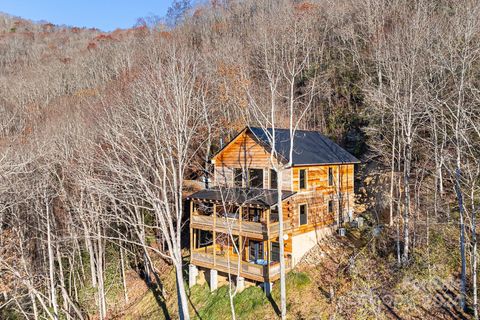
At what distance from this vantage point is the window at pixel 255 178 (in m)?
22.5

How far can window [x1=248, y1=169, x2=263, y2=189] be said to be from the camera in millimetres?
22500

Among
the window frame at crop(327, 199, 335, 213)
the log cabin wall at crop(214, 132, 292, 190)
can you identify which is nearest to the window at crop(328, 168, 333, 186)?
the window frame at crop(327, 199, 335, 213)

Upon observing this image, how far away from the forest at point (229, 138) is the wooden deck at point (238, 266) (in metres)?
0.96

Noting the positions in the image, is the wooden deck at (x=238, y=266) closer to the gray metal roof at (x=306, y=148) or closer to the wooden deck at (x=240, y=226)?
the wooden deck at (x=240, y=226)

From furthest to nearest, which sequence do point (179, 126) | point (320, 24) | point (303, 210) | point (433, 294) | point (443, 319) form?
1. point (320, 24)
2. point (303, 210)
3. point (179, 126)
4. point (433, 294)
5. point (443, 319)

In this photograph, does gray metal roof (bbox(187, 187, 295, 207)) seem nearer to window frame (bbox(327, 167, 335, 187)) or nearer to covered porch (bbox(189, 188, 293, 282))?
covered porch (bbox(189, 188, 293, 282))

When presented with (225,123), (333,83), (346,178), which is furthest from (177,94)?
(333,83)

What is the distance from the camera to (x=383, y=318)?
50.1 ft

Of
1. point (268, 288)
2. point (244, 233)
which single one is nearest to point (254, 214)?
point (244, 233)

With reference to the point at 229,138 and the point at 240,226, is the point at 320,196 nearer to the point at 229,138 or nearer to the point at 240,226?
the point at 240,226

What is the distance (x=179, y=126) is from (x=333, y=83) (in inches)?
1033

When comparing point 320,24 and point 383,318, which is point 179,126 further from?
point 320,24

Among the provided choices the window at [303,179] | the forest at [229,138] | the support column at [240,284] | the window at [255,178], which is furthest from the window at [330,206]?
the support column at [240,284]

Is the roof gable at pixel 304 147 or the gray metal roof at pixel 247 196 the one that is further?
the roof gable at pixel 304 147
